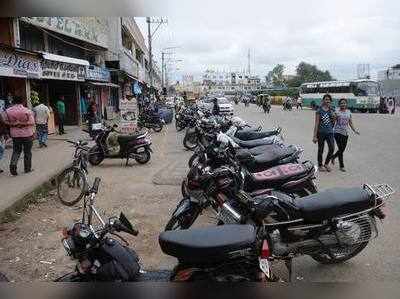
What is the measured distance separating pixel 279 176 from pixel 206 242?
3746mm

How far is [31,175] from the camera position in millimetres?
9445

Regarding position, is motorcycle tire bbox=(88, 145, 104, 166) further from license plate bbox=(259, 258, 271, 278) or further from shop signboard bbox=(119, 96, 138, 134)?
license plate bbox=(259, 258, 271, 278)

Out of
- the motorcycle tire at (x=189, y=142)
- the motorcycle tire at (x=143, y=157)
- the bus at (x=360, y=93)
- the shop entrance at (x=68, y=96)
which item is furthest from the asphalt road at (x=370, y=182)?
the bus at (x=360, y=93)

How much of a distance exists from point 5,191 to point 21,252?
2.91 metres

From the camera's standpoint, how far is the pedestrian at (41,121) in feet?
46.2

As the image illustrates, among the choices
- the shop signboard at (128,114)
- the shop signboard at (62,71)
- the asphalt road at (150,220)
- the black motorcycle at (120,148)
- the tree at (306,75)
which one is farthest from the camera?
the tree at (306,75)

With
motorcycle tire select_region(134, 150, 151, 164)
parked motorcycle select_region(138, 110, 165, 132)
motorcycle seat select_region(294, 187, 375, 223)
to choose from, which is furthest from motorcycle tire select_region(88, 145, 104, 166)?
parked motorcycle select_region(138, 110, 165, 132)

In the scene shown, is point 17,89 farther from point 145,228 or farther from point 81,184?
point 145,228

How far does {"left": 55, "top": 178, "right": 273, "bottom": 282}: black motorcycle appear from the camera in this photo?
6.98 feet

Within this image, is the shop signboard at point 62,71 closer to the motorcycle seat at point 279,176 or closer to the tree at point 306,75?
the motorcycle seat at point 279,176

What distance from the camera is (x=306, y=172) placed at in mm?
5898

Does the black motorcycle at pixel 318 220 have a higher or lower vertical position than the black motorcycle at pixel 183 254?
lower

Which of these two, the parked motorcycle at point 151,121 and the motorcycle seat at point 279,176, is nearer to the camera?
the motorcycle seat at point 279,176

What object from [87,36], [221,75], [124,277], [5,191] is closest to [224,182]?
[124,277]
